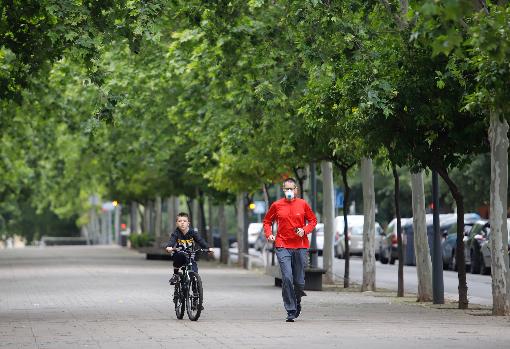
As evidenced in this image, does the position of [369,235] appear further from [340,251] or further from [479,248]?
[340,251]

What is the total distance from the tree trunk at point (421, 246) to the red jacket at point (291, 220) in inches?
244

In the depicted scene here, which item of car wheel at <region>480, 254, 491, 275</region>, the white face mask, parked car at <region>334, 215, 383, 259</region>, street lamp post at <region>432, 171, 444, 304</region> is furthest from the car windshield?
the white face mask

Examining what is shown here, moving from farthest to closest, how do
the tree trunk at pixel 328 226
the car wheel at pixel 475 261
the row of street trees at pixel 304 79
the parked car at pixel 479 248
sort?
the car wheel at pixel 475 261
the parked car at pixel 479 248
the tree trunk at pixel 328 226
the row of street trees at pixel 304 79

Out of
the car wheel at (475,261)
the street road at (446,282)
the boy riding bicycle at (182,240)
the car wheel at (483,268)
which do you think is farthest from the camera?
the car wheel at (475,261)

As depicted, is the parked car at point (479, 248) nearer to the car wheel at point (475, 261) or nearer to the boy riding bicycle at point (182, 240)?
the car wheel at point (475, 261)

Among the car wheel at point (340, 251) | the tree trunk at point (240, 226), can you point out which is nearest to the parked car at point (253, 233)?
the car wheel at point (340, 251)

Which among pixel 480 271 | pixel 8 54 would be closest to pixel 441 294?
pixel 8 54

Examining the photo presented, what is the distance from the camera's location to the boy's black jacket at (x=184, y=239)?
1962cm

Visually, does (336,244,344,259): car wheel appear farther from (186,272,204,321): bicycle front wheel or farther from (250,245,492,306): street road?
(186,272,204,321): bicycle front wheel

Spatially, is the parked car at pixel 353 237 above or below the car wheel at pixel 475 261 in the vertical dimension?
above

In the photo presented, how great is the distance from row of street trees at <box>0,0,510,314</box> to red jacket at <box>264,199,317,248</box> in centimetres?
186

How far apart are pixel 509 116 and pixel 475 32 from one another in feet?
15.8

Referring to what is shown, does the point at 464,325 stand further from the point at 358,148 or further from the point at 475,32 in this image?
the point at 358,148

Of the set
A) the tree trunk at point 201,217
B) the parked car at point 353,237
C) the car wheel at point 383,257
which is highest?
the tree trunk at point 201,217
